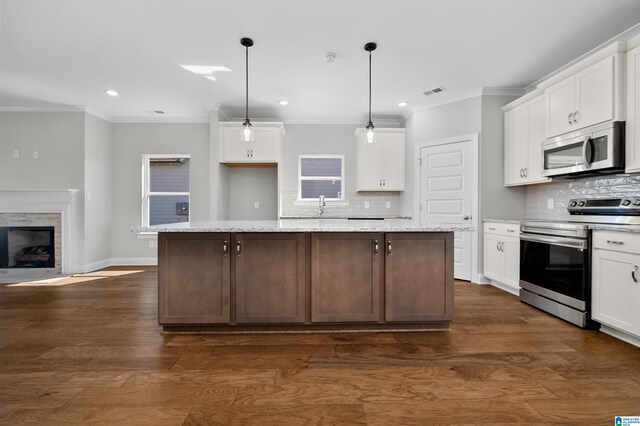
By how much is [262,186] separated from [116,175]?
8.90ft

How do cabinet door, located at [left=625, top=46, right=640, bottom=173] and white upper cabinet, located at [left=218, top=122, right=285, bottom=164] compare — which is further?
white upper cabinet, located at [left=218, top=122, right=285, bottom=164]

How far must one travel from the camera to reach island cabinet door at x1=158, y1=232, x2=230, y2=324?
8.16 ft

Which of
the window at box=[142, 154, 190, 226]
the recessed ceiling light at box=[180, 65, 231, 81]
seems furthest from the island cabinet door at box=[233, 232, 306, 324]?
the window at box=[142, 154, 190, 226]

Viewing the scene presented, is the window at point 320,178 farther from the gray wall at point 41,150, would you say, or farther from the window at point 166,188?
the gray wall at point 41,150

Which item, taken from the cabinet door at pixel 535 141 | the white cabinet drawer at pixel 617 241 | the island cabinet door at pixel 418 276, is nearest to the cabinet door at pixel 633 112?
the white cabinet drawer at pixel 617 241

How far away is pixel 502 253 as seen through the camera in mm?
3775

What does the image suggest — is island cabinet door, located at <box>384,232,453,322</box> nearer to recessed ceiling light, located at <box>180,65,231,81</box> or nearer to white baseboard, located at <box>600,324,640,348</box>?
white baseboard, located at <box>600,324,640,348</box>

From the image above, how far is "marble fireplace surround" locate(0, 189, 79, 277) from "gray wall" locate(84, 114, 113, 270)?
0.61 ft

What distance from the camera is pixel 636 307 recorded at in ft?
7.28

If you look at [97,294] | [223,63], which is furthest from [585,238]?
[97,294]

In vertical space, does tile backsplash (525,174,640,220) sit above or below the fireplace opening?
above

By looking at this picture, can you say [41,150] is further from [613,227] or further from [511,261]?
[613,227]

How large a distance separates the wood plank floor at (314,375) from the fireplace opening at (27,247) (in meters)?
2.52

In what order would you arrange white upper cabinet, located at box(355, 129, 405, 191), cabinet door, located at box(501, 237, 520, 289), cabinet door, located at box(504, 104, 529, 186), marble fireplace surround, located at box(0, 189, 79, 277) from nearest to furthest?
cabinet door, located at box(501, 237, 520, 289)
cabinet door, located at box(504, 104, 529, 186)
marble fireplace surround, located at box(0, 189, 79, 277)
white upper cabinet, located at box(355, 129, 405, 191)
